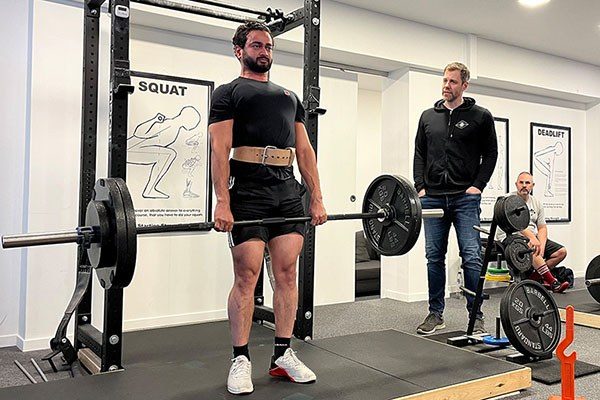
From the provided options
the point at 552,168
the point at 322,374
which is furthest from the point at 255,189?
the point at 552,168

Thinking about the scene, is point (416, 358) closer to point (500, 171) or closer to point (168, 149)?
point (168, 149)

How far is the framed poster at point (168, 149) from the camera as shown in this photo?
12.8 ft

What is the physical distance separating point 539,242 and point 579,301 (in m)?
0.93

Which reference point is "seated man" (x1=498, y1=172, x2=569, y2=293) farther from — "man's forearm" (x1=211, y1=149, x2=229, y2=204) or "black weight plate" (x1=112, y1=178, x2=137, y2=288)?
"black weight plate" (x1=112, y1=178, x2=137, y2=288)

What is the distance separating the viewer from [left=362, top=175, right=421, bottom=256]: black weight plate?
8.56ft

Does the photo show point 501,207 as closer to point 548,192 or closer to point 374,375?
point 374,375

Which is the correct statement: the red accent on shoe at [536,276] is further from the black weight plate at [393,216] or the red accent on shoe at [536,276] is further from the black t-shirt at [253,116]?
the black t-shirt at [253,116]

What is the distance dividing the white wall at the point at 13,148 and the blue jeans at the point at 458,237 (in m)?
2.57

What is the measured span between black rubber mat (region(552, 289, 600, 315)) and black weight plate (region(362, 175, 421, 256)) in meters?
2.29

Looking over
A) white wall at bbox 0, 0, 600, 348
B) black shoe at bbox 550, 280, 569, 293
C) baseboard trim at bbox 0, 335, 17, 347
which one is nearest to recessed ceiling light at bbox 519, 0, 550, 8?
white wall at bbox 0, 0, 600, 348

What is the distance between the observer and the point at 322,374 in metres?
2.46

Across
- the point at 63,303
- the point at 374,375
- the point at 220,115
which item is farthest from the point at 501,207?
the point at 63,303

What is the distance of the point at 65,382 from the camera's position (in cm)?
236

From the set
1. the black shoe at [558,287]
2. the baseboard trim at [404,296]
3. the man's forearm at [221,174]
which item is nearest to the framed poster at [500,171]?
the black shoe at [558,287]
